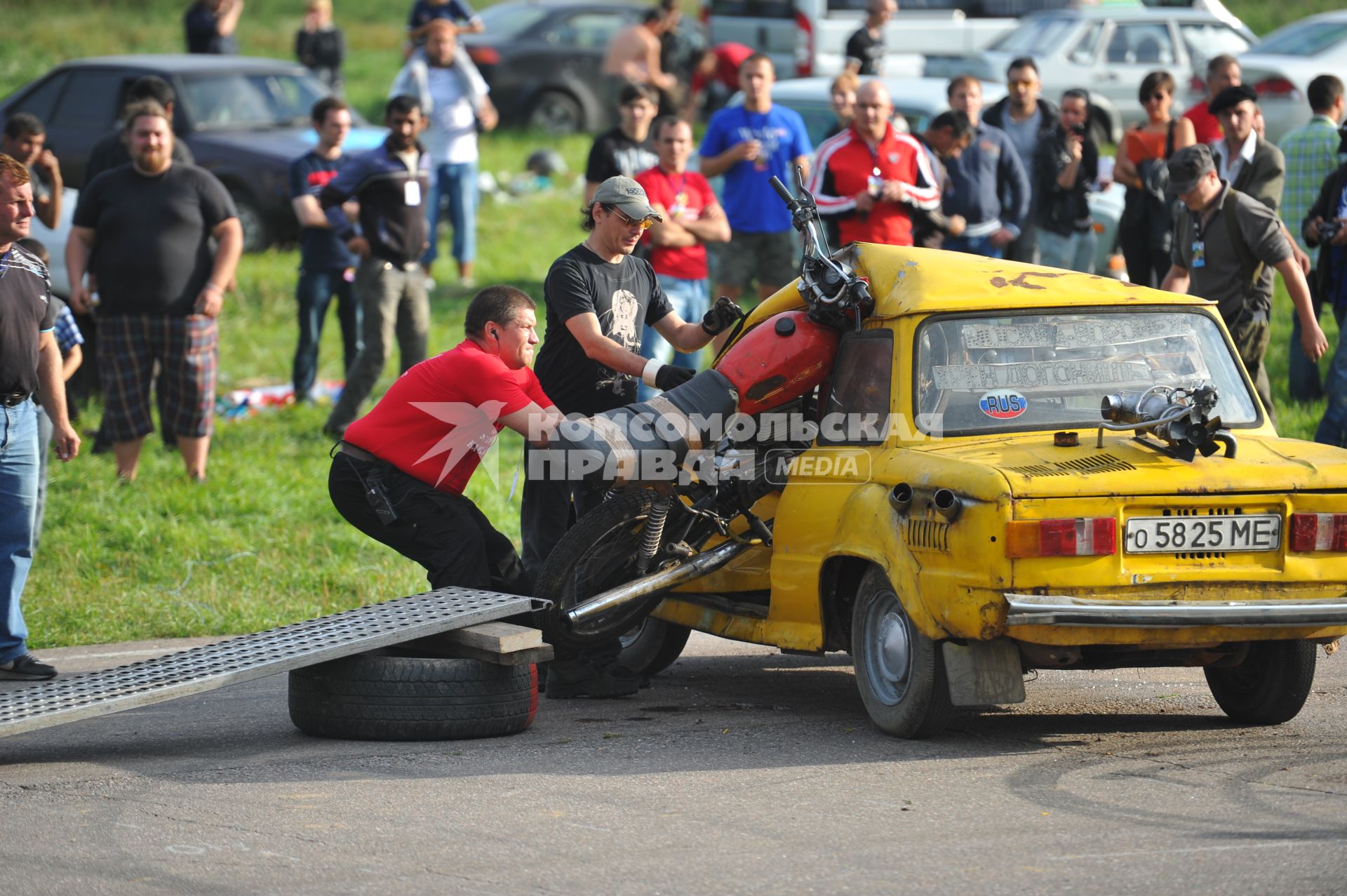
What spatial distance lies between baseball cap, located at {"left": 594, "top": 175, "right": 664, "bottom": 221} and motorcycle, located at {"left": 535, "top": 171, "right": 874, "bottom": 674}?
79 cm

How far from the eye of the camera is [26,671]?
299 inches

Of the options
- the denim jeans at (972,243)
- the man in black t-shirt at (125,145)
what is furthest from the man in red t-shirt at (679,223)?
the man in black t-shirt at (125,145)

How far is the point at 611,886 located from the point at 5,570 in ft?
12.8

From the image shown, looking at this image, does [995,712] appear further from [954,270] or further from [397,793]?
[397,793]

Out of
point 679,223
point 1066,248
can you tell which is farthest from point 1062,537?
point 1066,248

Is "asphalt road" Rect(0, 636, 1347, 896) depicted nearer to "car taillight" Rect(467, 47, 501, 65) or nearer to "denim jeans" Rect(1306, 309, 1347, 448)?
"denim jeans" Rect(1306, 309, 1347, 448)

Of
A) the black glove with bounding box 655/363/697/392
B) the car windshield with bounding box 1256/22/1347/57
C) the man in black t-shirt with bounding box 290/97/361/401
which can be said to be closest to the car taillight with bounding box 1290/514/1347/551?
the black glove with bounding box 655/363/697/392

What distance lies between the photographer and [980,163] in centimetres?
1252

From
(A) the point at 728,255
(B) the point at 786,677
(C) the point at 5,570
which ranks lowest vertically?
(B) the point at 786,677

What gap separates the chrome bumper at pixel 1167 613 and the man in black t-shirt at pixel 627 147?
22.2ft

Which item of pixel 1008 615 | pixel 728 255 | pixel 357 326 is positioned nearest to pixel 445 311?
pixel 357 326

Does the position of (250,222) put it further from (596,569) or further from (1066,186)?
(596,569)

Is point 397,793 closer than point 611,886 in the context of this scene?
No

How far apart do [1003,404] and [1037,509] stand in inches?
33.6
